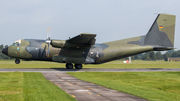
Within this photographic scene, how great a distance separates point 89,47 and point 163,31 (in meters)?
13.4

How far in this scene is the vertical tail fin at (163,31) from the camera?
3319 cm

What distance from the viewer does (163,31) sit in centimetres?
3341

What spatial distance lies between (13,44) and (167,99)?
84.8ft

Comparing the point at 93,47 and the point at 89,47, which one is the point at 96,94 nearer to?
the point at 89,47

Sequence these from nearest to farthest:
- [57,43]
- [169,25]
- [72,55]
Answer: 1. [57,43]
2. [72,55]
3. [169,25]

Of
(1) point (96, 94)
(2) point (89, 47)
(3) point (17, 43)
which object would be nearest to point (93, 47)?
(2) point (89, 47)

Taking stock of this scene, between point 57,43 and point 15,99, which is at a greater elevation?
point 57,43

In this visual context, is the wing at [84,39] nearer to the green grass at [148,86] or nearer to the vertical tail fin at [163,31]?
the green grass at [148,86]

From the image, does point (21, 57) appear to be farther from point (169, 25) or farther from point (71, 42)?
point (169, 25)

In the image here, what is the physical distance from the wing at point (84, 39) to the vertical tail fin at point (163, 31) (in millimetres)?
10720

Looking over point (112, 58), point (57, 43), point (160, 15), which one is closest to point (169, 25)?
point (160, 15)

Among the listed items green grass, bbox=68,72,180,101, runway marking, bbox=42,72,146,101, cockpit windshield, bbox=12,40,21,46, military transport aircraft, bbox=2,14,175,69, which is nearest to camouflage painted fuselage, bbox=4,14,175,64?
military transport aircraft, bbox=2,14,175,69

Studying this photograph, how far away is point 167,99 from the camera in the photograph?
10266 mm

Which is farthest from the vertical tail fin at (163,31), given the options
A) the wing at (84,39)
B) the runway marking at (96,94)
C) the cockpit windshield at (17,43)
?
the runway marking at (96,94)
